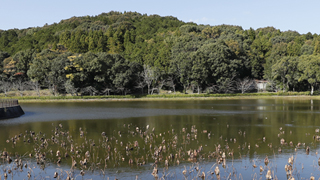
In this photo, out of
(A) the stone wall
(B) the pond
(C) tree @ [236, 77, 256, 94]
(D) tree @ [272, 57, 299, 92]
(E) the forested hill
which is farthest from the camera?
(C) tree @ [236, 77, 256, 94]

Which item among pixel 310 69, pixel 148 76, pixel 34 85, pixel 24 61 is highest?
pixel 24 61

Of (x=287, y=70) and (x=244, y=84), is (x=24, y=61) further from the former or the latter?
(x=287, y=70)

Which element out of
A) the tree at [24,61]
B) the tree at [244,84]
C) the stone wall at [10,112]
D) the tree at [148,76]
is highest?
the tree at [24,61]

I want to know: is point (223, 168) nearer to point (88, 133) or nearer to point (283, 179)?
point (283, 179)

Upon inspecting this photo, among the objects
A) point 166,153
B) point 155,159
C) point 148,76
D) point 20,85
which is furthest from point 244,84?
point 155,159

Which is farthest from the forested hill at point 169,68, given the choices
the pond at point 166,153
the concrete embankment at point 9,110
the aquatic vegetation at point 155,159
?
the aquatic vegetation at point 155,159

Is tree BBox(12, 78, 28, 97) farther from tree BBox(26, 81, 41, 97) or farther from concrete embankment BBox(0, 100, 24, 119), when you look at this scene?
concrete embankment BBox(0, 100, 24, 119)

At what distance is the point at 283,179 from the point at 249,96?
56535 millimetres

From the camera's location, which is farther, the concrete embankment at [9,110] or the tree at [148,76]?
the tree at [148,76]

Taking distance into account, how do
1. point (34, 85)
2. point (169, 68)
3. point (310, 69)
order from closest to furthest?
point (310, 69) → point (169, 68) → point (34, 85)

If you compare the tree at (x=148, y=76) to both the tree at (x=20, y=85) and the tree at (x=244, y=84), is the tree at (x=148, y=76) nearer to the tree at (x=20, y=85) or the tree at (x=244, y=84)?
the tree at (x=244, y=84)

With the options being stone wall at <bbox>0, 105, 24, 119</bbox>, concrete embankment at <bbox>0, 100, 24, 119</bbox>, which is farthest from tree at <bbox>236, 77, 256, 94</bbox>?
stone wall at <bbox>0, 105, 24, 119</bbox>

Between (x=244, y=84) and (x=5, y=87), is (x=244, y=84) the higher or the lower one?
the lower one

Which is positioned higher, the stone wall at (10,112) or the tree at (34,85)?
the tree at (34,85)
